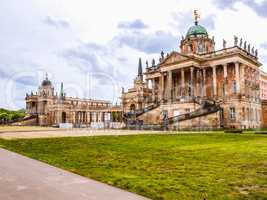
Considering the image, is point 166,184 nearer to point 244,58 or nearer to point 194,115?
point 194,115

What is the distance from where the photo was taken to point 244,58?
176 feet

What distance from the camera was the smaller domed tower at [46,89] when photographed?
125 m

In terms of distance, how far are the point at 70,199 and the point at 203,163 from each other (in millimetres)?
6327

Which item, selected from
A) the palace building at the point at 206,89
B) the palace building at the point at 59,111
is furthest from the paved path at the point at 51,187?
the palace building at the point at 59,111

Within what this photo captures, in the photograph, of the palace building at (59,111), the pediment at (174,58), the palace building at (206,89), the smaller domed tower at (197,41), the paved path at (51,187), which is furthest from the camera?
the palace building at (59,111)

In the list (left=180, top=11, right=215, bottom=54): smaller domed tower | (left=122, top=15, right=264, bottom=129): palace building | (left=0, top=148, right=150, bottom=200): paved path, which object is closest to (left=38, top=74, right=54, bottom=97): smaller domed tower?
(left=122, top=15, right=264, bottom=129): palace building

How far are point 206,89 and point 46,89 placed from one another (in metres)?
88.5

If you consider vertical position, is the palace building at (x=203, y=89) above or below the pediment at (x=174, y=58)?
below

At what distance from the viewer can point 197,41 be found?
66.6 m

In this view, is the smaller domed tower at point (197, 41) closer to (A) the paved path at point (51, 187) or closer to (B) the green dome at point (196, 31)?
(B) the green dome at point (196, 31)

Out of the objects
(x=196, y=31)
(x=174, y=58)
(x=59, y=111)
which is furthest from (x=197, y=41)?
(x=59, y=111)

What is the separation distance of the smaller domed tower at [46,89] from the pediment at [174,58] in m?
79.0

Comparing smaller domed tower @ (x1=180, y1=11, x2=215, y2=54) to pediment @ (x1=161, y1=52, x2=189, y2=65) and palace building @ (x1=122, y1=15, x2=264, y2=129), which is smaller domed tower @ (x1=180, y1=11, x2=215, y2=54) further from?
pediment @ (x1=161, y1=52, x2=189, y2=65)

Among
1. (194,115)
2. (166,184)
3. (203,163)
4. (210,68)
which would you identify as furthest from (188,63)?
(166,184)
